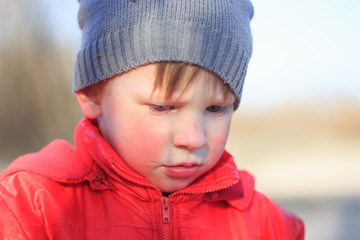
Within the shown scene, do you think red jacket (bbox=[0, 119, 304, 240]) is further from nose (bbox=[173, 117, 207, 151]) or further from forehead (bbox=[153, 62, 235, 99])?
forehead (bbox=[153, 62, 235, 99])

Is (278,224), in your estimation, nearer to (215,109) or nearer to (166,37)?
(215,109)

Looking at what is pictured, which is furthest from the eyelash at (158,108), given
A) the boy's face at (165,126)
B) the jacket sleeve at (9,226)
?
the jacket sleeve at (9,226)

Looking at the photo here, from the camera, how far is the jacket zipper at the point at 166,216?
62.0 inches

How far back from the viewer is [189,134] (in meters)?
1.46

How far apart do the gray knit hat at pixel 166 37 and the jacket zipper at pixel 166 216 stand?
1.61 feet

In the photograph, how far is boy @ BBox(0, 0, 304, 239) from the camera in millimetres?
1462

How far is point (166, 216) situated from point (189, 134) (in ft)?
1.12

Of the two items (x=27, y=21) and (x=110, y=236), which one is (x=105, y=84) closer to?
(x=110, y=236)

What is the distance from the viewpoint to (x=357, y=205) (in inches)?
167

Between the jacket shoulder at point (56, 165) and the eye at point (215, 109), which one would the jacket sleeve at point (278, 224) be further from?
the jacket shoulder at point (56, 165)

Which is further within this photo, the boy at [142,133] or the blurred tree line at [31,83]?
the blurred tree line at [31,83]

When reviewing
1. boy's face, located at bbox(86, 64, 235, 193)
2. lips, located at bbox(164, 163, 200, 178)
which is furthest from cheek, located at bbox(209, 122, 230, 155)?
lips, located at bbox(164, 163, 200, 178)

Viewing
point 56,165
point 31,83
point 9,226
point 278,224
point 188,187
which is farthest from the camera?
point 31,83

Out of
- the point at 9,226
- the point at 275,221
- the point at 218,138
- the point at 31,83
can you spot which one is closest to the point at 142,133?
the point at 218,138
